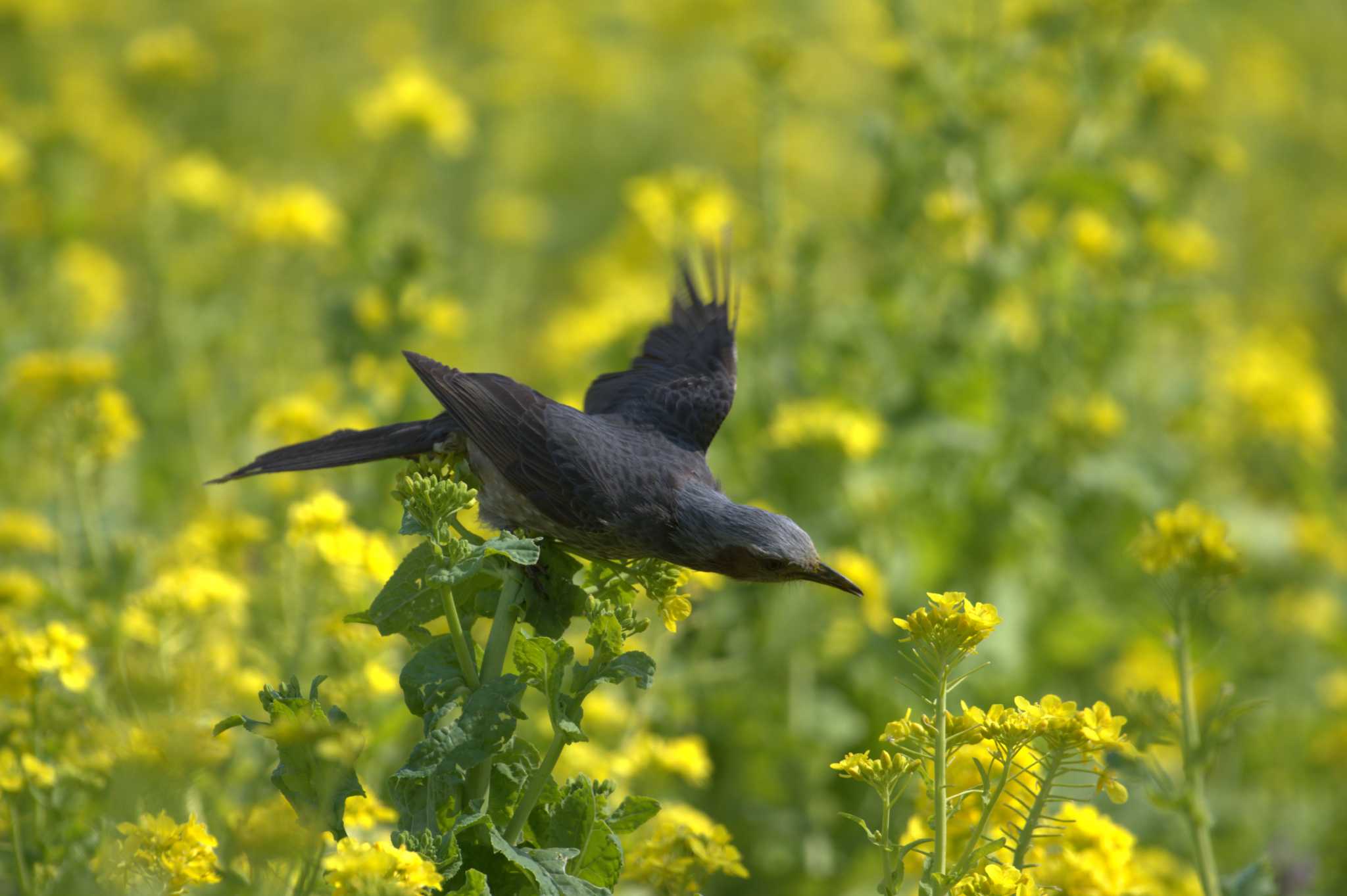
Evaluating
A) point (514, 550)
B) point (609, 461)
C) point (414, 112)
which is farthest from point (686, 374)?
point (414, 112)

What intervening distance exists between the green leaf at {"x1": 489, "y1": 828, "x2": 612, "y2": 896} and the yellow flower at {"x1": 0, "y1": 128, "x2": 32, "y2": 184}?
4.81 metres

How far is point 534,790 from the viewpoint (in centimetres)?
232

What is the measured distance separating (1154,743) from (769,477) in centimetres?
287

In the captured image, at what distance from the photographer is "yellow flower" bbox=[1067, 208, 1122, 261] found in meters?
6.09

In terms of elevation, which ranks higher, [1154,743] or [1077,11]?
[1077,11]

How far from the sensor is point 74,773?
265 cm

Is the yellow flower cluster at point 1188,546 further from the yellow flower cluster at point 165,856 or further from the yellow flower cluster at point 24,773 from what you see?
the yellow flower cluster at point 24,773

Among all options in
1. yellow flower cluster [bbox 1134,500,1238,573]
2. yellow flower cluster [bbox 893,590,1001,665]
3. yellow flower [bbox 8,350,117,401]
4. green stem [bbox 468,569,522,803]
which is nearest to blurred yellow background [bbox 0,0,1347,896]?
yellow flower [bbox 8,350,117,401]

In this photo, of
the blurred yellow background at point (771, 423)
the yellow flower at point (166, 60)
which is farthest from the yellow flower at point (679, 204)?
the yellow flower at point (166, 60)

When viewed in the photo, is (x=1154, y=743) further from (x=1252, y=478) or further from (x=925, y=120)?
(x=1252, y=478)

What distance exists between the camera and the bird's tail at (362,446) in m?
3.14

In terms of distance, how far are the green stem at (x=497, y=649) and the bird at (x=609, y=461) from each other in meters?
0.36

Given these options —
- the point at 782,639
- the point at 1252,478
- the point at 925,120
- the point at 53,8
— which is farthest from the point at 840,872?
the point at 53,8

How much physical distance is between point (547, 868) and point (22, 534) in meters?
2.67
